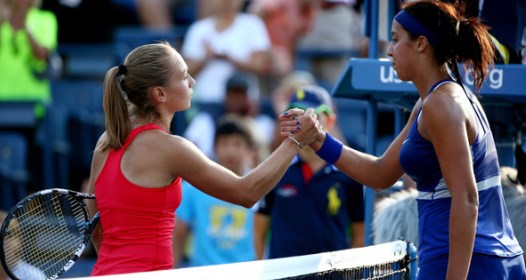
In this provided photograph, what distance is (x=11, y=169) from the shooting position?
9.48 m

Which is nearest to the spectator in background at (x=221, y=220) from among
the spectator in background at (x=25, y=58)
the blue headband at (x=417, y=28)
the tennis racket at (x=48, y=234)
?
the spectator in background at (x=25, y=58)

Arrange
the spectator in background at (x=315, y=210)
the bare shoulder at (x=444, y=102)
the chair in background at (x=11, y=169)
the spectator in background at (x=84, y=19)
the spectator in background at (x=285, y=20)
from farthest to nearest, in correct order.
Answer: the spectator in background at (x=84, y=19), the spectator in background at (x=285, y=20), the chair in background at (x=11, y=169), the spectator in background at (x=315, y=210), the bare shoulder at (x=444, y=102)

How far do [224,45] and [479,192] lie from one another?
6.27m

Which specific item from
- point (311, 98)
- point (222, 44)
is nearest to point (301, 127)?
point (311, 98)

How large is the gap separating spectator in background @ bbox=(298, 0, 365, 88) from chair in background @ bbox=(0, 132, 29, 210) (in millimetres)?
2843

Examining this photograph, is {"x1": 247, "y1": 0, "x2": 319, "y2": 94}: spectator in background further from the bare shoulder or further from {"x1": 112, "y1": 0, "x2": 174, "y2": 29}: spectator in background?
the bare shoulder

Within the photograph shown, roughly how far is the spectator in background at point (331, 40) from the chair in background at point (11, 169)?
2.84 m

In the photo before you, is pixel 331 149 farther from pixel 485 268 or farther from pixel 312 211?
pixel 312 211

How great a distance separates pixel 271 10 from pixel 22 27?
2339mm

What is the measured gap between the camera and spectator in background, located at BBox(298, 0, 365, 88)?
10.1 m

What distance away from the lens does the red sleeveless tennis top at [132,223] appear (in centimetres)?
372

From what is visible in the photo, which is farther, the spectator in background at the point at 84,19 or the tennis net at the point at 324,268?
the spectator in background at the point at 84,19

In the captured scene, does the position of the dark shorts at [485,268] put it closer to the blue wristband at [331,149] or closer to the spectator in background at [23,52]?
the blue wristband at [331,149]

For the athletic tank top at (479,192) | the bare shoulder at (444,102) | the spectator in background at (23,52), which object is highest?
the bare shoulder at (444,102)
